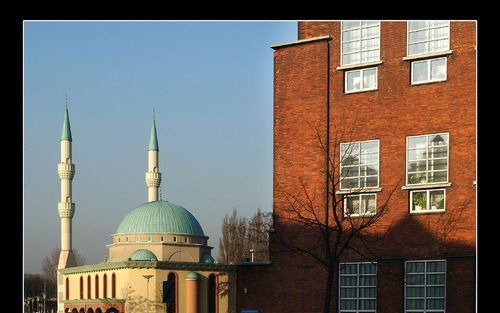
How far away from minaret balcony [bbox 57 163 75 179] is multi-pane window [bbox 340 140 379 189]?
65.6 meters

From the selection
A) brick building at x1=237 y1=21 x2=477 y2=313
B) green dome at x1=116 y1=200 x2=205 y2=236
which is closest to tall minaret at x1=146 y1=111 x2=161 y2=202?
green dome at x1=116 y1=200 x2=205 y2=236

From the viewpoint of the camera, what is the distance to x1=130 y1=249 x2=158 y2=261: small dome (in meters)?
78.2

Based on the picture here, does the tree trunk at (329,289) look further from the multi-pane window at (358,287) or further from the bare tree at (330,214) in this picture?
the multi-pane window at (358,287)

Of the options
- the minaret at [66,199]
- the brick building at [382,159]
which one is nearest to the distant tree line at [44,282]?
the minaret at [66,199]

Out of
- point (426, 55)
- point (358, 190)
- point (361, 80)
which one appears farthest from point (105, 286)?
point (426, 55)

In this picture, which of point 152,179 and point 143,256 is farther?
point 152,179

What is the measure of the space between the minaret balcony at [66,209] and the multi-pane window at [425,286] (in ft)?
Answer: 221

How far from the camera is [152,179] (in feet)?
306

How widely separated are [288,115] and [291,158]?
152 cm

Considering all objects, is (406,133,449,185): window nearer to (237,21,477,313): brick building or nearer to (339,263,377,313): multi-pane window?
(237,21,477,313): brick building

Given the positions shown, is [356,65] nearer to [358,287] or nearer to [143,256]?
[358,287]

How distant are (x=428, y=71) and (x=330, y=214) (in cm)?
577

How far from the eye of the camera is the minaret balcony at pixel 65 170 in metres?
92.1

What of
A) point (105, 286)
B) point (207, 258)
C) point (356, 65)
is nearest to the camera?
point (356, 65)
